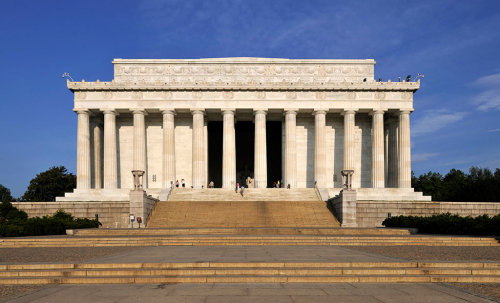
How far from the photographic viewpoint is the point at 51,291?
1074cm

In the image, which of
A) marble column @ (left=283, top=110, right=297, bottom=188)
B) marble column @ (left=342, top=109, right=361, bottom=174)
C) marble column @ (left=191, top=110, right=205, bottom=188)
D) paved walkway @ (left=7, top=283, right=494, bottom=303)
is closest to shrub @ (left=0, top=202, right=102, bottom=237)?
paved walkway @ (left=7, top=283, right=494, bottom=303)

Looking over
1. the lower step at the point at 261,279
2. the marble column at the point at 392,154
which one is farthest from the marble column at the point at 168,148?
the lower step at the point at 261,279

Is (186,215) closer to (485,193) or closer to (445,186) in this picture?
(485,193)

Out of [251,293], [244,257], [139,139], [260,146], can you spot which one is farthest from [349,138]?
[251,293]

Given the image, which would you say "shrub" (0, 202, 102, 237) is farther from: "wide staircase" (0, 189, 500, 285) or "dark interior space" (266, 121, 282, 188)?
"dark interior space" (266, 121, 282, 188)

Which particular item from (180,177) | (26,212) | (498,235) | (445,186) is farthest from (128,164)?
(445,186)

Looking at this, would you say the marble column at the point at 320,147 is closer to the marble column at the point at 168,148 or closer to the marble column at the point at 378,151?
the marble column at the point at 378,151

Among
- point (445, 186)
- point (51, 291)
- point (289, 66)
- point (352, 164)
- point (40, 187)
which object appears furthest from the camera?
point (445, 186)

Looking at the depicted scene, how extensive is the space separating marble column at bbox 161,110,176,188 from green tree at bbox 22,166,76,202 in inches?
1181

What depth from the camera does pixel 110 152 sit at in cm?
5641

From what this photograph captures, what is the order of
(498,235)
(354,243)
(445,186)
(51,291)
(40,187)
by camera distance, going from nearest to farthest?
(51,291), (354,243), (498,235), (40,187), (445,186)

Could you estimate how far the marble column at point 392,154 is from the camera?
58781 millimetres

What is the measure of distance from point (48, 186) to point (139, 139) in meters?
30.4

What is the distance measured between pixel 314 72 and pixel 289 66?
3.71 meters
